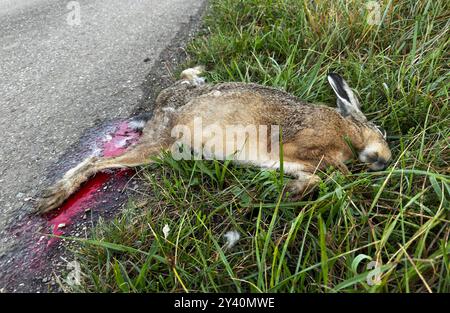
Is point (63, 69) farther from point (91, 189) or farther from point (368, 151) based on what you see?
point (368, 151)

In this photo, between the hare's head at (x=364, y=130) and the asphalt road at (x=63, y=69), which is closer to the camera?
the hare's head at (x=364, y=130)

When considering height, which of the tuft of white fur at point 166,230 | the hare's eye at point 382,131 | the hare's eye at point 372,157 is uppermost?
the hare's eye at point 382,131

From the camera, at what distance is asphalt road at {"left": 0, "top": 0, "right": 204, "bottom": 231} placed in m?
3.19

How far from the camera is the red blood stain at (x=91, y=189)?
268 cm

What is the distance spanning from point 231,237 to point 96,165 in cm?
114

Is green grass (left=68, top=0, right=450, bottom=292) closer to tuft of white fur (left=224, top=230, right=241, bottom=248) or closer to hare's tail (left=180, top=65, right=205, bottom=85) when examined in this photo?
tuft of white fur (left=224, top=230, right=241, bottom=248)

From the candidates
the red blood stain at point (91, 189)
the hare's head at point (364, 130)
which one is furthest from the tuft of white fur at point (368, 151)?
the red blood stain at point (91, 189)

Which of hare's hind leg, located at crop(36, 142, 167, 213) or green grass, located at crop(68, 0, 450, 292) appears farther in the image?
hare's hind leg, located at crop(36, 142, 167, 213)

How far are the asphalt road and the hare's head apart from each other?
1.73 metres

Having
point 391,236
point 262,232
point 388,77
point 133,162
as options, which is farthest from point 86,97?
point 391,236

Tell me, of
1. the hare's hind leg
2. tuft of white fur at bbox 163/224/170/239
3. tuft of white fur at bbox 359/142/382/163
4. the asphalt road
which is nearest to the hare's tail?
the asphalt road

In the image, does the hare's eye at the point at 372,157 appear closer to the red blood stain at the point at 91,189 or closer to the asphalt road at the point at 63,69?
the red blood stain at the point at 91,189
